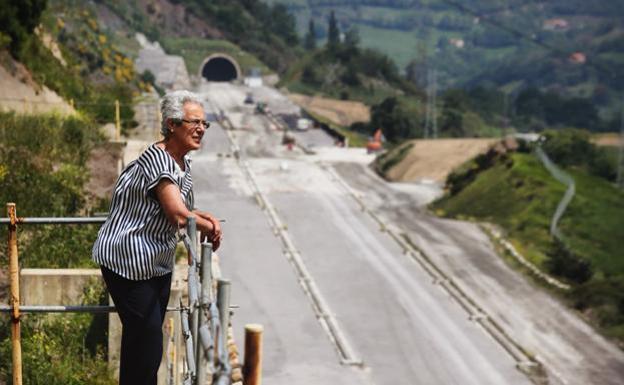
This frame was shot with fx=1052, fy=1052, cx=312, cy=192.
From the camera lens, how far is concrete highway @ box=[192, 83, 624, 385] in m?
27.6

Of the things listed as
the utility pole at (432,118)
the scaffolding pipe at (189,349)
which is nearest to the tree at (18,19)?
the scaffolding pipe at (189,349)

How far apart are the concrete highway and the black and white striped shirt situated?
18.7 metres

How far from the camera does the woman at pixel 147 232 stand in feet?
23.0

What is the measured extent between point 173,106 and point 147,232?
869mm

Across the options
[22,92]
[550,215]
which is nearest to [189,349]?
[22,92]

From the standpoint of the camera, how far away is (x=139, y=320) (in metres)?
7.11

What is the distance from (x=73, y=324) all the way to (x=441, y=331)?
1806 cm

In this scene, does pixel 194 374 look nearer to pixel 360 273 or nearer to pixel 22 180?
pixel 22 180

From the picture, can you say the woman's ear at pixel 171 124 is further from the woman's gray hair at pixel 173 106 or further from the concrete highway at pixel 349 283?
the concrete highway at pixel 349 283

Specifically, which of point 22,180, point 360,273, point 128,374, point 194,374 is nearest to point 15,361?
point 128,374

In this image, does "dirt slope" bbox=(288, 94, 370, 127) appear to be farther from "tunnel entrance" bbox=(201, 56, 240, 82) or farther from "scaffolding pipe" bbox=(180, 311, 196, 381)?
"scaffolding pipe" bbox=(180, 311, 196, 381)

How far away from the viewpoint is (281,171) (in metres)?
59.9

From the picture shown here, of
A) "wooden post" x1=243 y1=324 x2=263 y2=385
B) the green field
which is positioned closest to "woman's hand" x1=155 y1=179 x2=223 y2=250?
"wooden post" x1=243 y1=324 x2=263 y2=385

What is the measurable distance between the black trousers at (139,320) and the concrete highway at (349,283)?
1832 centimetres
